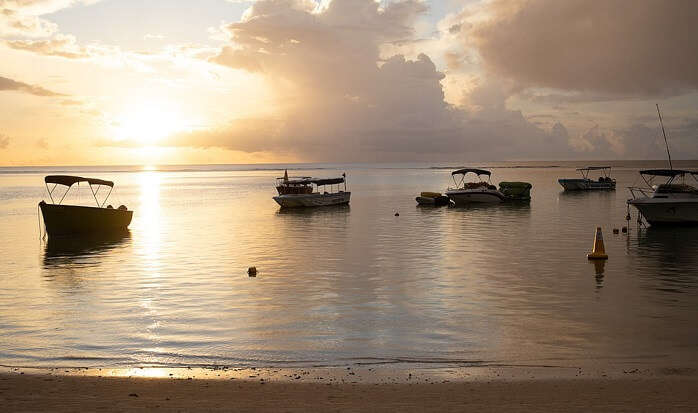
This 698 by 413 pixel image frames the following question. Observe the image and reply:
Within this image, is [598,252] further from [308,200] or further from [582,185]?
[582,185]

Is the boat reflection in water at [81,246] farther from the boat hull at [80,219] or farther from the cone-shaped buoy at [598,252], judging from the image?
the cone-shaped buoy at [598,252]

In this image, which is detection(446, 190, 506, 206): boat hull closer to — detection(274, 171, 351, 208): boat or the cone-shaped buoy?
detection(274, 171, 351, 208): boat

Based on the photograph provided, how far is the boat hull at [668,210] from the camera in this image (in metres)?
43.3

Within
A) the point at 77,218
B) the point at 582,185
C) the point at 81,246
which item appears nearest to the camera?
the point at 81,246

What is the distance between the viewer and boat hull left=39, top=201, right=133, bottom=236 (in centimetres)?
4253

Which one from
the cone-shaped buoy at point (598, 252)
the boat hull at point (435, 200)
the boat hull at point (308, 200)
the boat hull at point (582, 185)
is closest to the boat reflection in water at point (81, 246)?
the boat hull at point (308, 200)

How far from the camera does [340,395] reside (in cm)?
1077

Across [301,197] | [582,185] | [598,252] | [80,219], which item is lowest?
[598,252]

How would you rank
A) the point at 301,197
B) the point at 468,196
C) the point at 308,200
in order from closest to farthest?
the point at 301,197, the point at 308,200, the point at 468,196

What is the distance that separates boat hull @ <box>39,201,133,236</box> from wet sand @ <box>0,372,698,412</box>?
3338 cm

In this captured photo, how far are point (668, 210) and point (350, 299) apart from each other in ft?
104

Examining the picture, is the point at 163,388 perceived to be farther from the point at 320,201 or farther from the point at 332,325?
the point at 320,201

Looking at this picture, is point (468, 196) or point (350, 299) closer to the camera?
point (350, 299)

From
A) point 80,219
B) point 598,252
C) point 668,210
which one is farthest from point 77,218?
point 668,210
